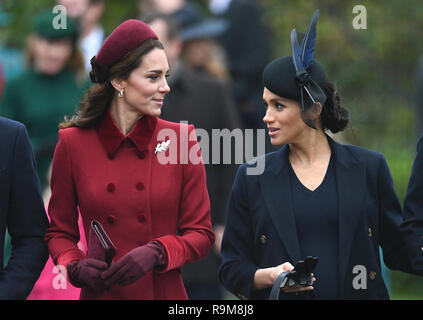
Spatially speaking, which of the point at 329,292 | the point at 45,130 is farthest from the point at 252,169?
the point at 45,130

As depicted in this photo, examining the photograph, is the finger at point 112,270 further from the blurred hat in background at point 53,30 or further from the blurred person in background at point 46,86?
the blurred hat in background at point 53,30

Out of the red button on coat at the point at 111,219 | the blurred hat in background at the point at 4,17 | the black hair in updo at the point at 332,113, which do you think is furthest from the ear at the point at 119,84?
the blurred hat in background at the point at 4,17

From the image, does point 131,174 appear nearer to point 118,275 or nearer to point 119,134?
point 119,134

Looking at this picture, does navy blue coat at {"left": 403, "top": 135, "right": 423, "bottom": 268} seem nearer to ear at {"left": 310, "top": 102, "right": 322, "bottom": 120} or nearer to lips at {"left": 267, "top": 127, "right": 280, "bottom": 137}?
ear at {"left": 310, "top": 102, "right": 322, "bottom": 120}

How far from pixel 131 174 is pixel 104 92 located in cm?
43

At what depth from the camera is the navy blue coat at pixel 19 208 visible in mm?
5184

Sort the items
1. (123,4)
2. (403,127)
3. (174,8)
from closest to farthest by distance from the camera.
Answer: (174,8) → (123,4) → (403,127)

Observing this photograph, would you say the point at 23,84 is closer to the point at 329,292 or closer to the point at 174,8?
the point at 174,8

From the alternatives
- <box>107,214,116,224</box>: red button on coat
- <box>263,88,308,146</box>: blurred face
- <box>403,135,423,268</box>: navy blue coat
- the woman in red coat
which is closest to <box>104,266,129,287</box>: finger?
the woman in red coat

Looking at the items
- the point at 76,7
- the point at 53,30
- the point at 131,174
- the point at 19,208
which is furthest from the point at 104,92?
the point at 76,7

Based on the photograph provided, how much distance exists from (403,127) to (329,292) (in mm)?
11280

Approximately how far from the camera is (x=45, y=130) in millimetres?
7875

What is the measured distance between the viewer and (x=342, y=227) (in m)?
5.33

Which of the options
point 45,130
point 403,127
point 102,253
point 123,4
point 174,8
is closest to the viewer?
point 102,253
